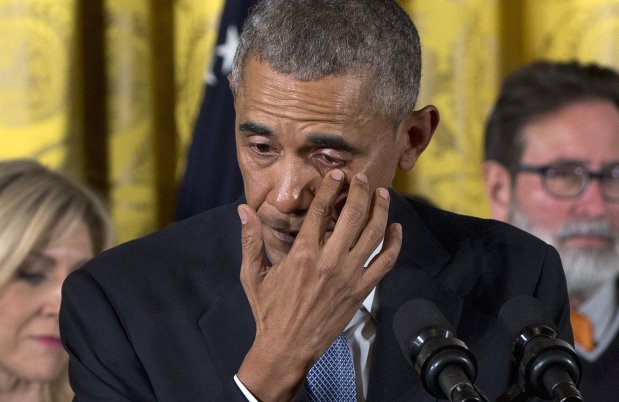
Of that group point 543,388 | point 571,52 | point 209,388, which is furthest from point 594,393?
point 543,388

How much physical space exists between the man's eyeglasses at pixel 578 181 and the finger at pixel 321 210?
1664mm

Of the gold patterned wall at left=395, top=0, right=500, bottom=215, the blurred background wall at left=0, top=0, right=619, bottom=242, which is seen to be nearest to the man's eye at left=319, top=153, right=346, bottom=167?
the blurred background wall at left=0, top=0, right=619, bottom=242

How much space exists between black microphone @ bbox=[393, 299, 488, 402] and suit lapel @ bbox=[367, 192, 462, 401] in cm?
44

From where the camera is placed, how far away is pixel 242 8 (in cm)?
300

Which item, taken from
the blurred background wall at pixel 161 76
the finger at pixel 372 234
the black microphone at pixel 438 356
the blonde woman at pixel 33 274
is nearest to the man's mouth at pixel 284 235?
the finger at pixel 372 234

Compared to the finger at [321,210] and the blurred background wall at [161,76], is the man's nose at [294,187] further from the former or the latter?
the blurred background wall at [161,76]

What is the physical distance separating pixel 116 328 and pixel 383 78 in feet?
1.90

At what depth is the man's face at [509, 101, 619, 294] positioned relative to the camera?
10.1ft

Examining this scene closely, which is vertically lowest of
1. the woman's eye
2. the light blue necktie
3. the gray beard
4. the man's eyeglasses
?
the woman's eye

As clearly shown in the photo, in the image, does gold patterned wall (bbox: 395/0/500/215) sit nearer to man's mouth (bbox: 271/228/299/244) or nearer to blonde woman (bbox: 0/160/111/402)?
blonde woman (bbox: 0/160/111/402)

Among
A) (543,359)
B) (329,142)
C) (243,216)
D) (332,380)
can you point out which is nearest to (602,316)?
(332,380)

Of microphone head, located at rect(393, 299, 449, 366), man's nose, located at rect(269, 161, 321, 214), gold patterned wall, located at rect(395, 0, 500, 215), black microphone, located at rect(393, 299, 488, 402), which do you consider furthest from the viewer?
gold patterned wall, located at rect(395, 0, 500, 215)

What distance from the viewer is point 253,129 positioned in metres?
1.65

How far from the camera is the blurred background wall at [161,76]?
3.09 m
